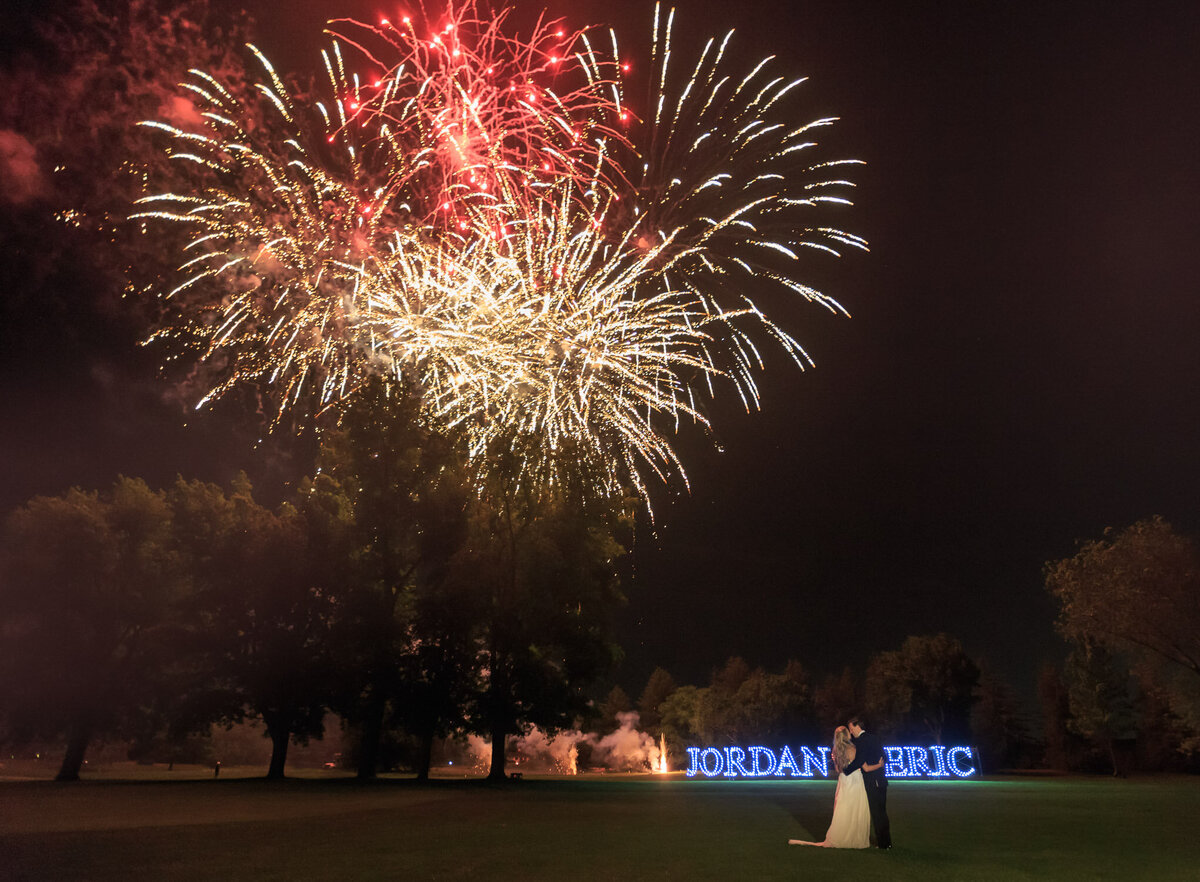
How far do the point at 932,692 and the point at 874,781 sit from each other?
76.5m

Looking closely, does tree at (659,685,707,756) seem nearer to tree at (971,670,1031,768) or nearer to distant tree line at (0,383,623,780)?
tree at (971,670,1031,768)

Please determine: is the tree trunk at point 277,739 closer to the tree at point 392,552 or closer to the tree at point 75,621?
the tree at point 392,552

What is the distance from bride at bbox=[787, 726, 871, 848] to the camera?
40.1ft

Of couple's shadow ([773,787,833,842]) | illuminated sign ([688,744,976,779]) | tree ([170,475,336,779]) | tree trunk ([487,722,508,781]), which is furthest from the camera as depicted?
illuminated sign ([688,744,976,779])

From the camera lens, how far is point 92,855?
10586 millimetres

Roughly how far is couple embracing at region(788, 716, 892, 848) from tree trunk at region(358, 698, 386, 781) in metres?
27.9

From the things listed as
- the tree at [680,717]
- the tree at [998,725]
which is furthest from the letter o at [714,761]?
the tree at [680,717]

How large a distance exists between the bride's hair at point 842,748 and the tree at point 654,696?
10541cm

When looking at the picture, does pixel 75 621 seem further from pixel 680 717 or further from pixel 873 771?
pixel 680 717

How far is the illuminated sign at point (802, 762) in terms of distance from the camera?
1829 inches

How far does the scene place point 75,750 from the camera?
39.1 meters

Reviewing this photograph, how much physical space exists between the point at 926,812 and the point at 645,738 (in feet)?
278

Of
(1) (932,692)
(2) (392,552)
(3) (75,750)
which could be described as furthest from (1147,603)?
(3) (75,750)

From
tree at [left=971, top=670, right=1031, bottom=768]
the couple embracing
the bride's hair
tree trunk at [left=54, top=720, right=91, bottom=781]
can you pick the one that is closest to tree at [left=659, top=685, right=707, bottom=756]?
tree at [left=971, top=670, right=1031, bottom=768]
